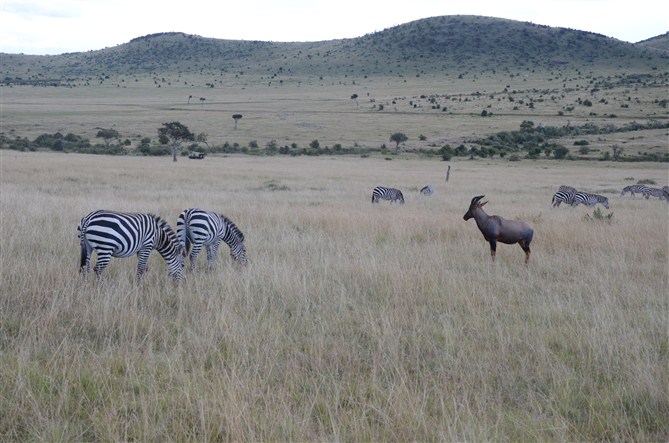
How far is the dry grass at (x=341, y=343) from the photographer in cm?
444

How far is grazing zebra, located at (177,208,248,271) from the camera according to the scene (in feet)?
31.0

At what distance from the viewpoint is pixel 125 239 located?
798cm

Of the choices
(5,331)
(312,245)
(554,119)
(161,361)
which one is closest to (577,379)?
(161,361)

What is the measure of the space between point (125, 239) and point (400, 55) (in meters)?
162

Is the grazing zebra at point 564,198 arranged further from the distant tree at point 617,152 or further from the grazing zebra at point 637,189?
the distant tree at point 617,152

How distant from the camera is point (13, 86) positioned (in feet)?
436

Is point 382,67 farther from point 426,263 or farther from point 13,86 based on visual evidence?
point 426,263

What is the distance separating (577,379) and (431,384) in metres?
1.35

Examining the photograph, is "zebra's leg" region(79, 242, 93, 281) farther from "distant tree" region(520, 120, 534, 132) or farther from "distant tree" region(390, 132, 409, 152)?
"distant tree" region(520, 120, 534, 132)

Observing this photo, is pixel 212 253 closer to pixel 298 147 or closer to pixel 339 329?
pixel 339 329

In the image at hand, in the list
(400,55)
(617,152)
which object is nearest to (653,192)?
(617,152)

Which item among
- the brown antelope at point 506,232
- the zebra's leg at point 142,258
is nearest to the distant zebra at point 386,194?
the brown antelope at point 506,232

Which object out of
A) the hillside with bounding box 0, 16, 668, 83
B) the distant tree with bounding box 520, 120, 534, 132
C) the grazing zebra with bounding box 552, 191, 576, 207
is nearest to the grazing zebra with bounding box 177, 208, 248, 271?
the grazing zebra with bounding box 552, 191, 576, 207

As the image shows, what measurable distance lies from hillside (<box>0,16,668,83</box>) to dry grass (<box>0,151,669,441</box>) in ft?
468
